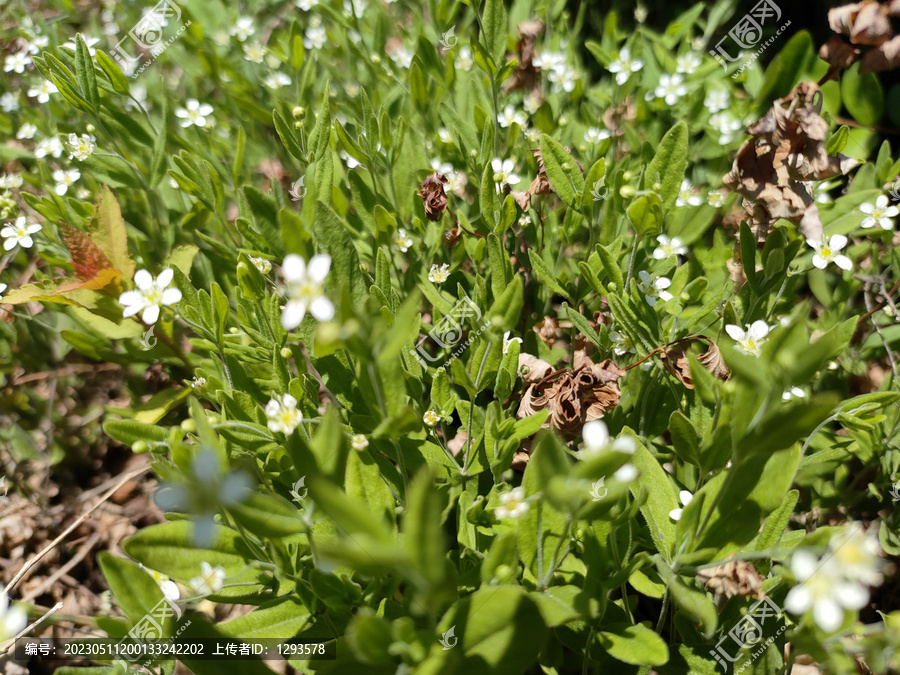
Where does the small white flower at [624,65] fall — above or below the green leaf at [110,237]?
below

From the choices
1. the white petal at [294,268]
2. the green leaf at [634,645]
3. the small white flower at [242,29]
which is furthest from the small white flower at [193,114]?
the green leaf at [634,645]

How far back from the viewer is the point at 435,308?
7.93 ft

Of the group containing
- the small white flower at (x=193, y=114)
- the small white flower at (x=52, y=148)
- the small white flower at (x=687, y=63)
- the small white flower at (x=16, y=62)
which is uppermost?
the small white flower at (x=16, y=62)

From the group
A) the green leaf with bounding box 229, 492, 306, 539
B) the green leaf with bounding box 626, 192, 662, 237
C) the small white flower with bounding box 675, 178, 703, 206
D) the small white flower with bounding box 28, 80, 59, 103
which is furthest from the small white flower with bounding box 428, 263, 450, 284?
the small white flower with bounding box 28, 80, 59, 103

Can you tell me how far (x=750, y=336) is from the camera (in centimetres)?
195

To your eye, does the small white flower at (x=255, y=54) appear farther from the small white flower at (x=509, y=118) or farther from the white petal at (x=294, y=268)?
the white petal at (x=294, y=268)

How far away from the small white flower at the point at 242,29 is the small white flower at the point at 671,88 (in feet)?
7.90

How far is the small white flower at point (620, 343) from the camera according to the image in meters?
2.21

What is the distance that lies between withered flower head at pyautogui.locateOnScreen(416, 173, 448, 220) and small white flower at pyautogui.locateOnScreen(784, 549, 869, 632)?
5.40ft

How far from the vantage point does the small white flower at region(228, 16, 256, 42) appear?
3.69m

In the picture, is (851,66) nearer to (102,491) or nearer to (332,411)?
(332,411)

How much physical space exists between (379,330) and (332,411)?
0.22 metres

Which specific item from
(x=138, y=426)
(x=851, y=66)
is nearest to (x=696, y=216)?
(x=851, y=66)

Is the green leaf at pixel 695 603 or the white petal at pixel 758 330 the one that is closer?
the green leaf at pixel 695 603
